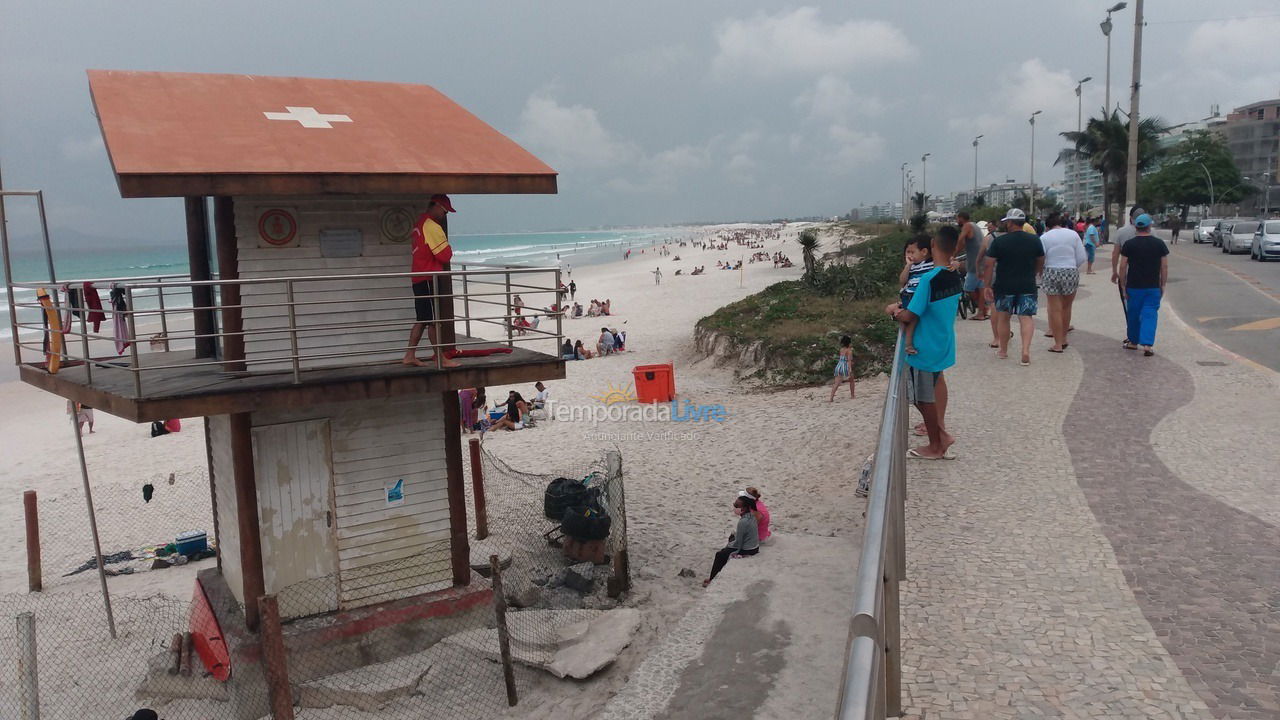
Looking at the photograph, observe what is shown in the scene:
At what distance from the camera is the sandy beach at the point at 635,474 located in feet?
36.0

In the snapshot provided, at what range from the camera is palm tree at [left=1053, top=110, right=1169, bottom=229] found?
5078cm

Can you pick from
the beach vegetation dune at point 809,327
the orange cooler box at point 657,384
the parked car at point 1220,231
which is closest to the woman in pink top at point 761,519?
the beach vegetation dune at point 809,327

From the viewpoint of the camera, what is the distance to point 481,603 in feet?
31.6

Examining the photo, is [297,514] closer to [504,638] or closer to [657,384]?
[504,638]

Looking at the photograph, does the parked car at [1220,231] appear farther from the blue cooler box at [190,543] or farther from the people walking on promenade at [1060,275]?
the blue cooler box at [190,543]

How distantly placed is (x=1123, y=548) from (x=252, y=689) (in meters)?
8.05

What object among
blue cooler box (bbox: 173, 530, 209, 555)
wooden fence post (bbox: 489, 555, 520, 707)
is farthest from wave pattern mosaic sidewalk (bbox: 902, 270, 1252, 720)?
blue cooler box (bbox: 173, 530, 209, 555)

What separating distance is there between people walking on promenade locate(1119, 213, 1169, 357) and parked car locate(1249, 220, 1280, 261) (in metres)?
26.8

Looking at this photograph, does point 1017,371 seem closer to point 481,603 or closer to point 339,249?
point 481,603

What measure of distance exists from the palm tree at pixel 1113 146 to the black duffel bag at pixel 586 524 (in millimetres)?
47651

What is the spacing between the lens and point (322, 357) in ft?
28.0

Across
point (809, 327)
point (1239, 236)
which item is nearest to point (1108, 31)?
point (1239, 236)

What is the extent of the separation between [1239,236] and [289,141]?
1713 inches

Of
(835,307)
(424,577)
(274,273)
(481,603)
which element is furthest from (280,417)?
(835,307)
